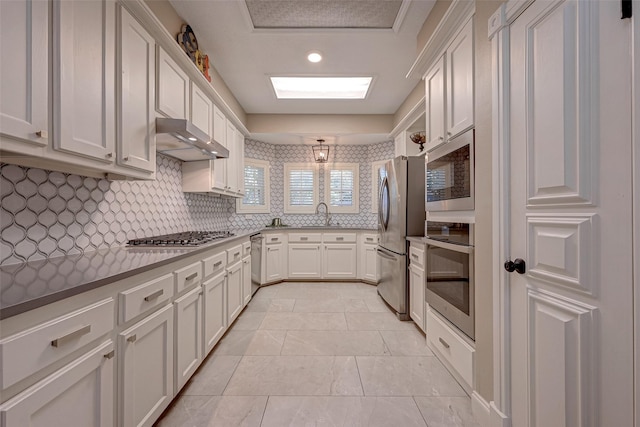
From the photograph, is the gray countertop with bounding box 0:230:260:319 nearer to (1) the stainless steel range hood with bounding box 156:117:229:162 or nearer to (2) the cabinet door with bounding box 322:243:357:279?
(1) the stainless steel range hood with bounding box 156:117:229:162

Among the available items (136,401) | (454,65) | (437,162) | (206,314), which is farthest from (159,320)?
(454,65)

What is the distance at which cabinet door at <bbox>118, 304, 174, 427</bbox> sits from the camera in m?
1.11

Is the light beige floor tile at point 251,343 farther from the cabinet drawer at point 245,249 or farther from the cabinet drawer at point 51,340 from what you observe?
the cabinet drawer at point 51,340

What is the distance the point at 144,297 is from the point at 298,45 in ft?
8.35

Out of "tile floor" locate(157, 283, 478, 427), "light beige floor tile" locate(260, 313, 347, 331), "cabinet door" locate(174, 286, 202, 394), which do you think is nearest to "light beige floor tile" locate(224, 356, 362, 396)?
"tile floor" locate(157, 283, 478, 427)

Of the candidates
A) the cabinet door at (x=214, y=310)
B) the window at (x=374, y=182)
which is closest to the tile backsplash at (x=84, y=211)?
the cabinet door at (x=214, y=310)

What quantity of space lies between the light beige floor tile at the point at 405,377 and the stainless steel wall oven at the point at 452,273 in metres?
0.41

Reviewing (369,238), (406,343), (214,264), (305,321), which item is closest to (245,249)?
(214,264)

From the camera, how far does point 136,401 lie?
1184mm

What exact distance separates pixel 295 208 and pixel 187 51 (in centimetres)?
310

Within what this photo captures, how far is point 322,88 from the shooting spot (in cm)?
375

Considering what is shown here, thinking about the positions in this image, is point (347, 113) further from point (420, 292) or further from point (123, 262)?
point (123, 262)

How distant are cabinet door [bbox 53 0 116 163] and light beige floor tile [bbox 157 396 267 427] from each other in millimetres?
1483

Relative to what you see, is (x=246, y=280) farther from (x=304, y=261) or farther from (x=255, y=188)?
(x=255, y=188)
